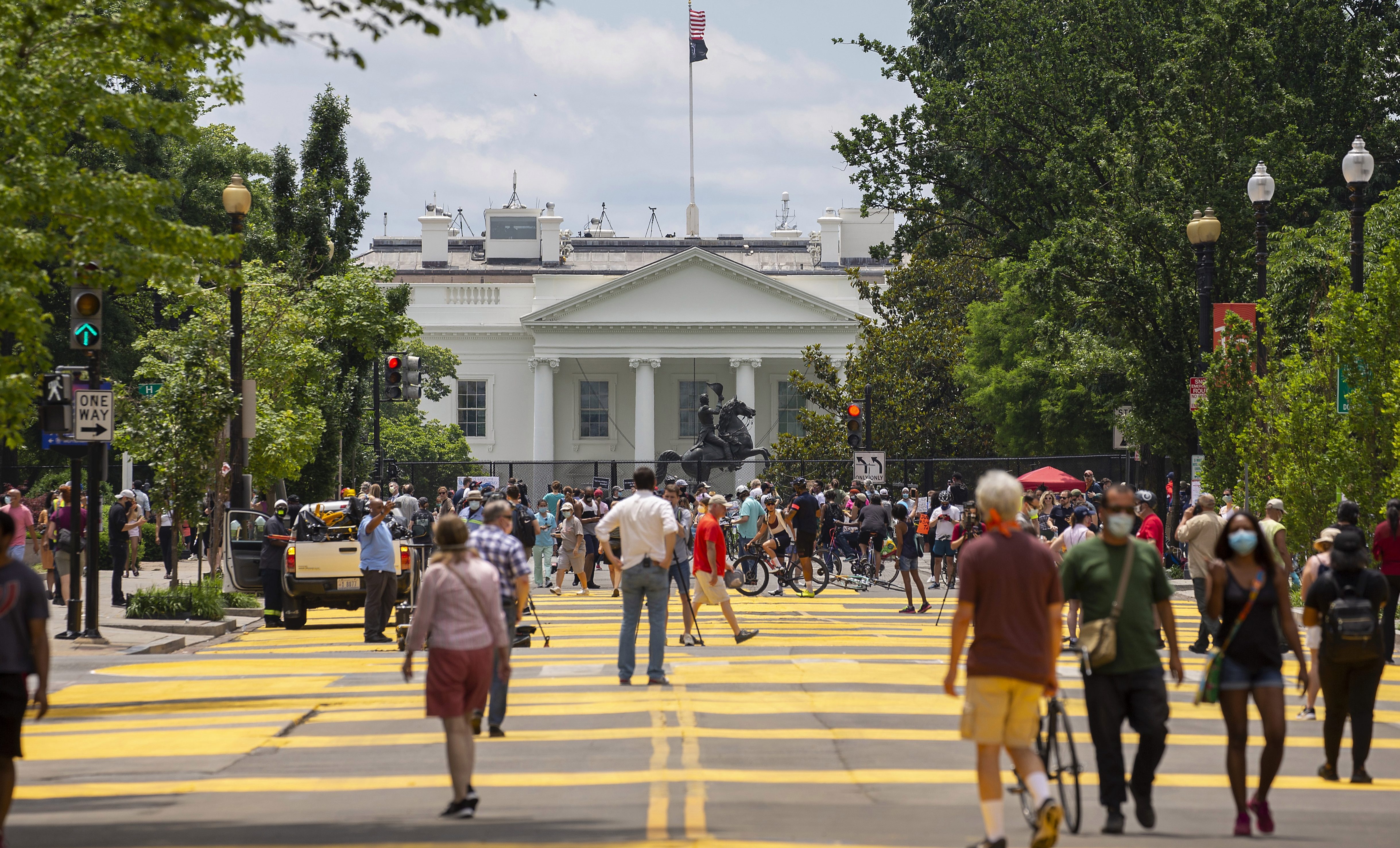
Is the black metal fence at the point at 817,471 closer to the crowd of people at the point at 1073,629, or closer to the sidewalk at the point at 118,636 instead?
the sidewalk at the point at 118,636

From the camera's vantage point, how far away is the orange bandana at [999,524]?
7.65m

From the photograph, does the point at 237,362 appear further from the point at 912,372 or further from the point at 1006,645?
the point at 912,372

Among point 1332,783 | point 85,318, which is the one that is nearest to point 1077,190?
point 85,318

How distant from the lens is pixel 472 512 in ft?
83.9

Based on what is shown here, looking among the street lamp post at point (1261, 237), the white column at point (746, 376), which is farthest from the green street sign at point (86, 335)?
the white column at point (746, 376)

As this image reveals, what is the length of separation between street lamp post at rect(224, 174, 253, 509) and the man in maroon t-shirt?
16151mm

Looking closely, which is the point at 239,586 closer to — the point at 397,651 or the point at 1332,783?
the point at 397,651

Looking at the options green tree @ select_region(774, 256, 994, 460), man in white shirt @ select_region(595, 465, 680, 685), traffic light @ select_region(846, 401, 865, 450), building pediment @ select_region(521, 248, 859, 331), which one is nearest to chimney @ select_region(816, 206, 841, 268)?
building pediment @ select_region(521, 248, 859, 331)

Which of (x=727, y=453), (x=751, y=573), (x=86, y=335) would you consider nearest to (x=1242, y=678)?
(x=86, y=335)

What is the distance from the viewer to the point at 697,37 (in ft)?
256

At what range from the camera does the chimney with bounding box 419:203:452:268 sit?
9962cm

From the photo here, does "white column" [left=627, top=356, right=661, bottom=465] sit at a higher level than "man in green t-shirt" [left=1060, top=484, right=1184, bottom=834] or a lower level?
higher

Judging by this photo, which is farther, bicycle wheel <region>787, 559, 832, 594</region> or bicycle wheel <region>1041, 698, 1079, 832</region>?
bicycle wheel <region>787, 559, 832, 594</region>

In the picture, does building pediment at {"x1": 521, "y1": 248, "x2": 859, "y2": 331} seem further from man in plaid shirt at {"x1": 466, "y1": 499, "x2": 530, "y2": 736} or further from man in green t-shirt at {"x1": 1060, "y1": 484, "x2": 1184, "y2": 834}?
man in green t-shirt at {"x1": 1060, "y1": 484, "x2": 1184, "y2": 834}
